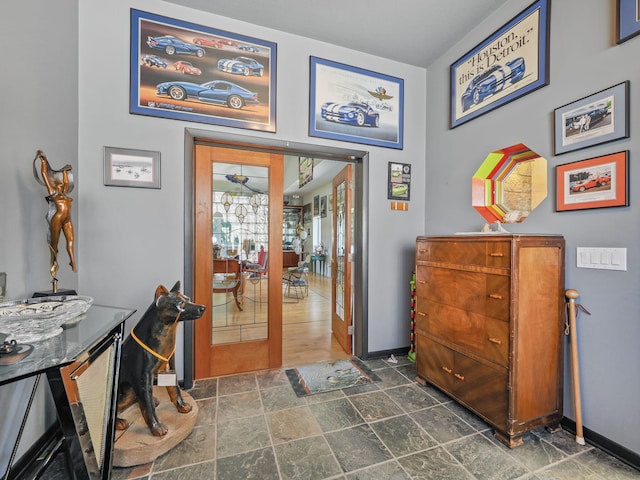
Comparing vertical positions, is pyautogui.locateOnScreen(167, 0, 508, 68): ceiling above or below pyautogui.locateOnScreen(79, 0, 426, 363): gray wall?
above

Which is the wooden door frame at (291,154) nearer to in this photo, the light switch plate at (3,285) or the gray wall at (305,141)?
the gray wall at (305,141)

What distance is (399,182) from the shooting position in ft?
9.71

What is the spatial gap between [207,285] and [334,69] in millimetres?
2368

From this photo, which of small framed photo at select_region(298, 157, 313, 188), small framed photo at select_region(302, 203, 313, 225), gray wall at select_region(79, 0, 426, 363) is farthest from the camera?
small framed photo at select_region(302, 203, 313, 225)

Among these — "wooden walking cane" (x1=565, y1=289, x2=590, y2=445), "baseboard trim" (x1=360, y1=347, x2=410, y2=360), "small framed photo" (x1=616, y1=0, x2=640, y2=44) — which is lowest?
"baseboard trim" (x1=360, y1=347, x2=410, y2=360)

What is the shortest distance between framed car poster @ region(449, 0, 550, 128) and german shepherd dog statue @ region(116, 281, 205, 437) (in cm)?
273

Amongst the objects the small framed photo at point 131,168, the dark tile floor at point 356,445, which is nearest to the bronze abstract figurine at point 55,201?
the small framed photo at point 131,168

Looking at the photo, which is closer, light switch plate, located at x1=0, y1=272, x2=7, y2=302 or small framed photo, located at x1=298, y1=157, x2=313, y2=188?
light switch plate, located at x1=0, y1=272, x2=7, y2=302

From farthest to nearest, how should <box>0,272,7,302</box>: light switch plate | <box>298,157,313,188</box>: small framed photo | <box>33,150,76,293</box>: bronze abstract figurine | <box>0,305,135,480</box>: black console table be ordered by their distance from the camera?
<box>298,157,313,188</box>: small framed photo
<box>33,150,76,293</box>: bronze abstract figurine
<box>0,272,7,302</box>: light switch plate
<box>0,305,135,480</box>: black console table

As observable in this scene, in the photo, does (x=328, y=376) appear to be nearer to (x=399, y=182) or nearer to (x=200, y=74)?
(x=399, y=182)

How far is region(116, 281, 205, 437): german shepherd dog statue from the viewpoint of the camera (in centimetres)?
154

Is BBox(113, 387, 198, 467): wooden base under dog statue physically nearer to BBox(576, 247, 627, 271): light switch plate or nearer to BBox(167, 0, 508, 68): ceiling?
BBox(576, 247, 627, 271): light switch plate

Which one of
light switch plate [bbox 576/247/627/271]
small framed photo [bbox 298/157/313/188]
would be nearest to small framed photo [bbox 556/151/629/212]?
light switch plate [bbox 576/247/627/271]

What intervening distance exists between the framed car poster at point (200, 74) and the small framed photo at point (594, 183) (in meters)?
2.23
